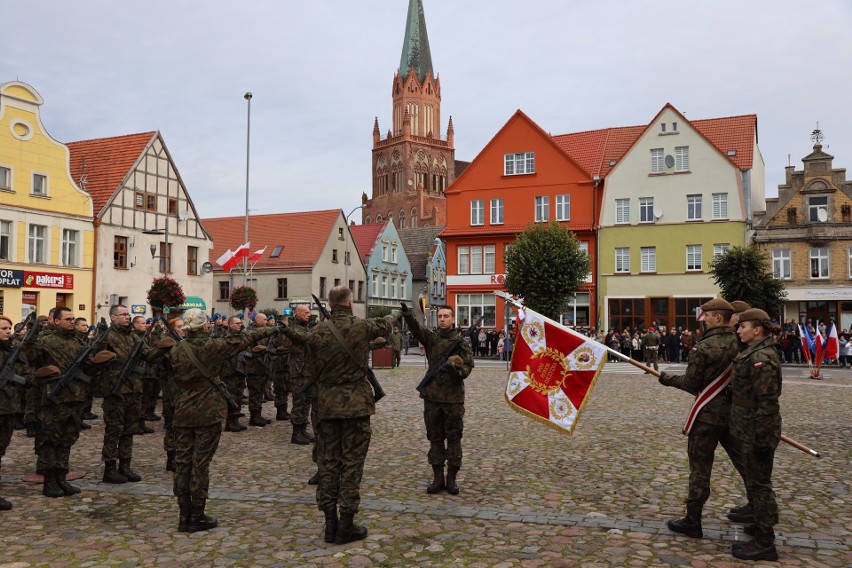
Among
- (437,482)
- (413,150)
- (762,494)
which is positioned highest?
(413,150)

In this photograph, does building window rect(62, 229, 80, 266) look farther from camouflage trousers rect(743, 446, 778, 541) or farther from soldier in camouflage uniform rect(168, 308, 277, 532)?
camouflage trousers rect(743, 446, 778, 541)

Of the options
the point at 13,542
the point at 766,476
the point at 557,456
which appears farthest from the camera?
the point at 557,456

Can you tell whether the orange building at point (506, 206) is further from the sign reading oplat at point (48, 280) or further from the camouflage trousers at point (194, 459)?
the camouflage trousers at point (194, 459)

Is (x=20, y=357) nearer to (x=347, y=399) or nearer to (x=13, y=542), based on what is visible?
(x=13, y=542)

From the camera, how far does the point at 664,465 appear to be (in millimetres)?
9750

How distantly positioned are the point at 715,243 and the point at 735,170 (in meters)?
4.24

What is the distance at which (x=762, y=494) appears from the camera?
6.09 metres

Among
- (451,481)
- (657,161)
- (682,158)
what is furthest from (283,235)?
(451,481)

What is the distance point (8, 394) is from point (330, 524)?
12.7 feet

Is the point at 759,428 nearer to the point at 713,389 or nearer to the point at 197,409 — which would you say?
the point at 713,389

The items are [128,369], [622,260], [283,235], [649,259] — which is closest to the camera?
[128,369]

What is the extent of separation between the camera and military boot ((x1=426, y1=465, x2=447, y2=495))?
830 centimetres

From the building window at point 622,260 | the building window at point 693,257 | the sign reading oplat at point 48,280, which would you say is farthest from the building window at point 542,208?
the sign reading oplat at point 48,280

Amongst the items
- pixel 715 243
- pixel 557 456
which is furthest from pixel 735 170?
pixel 557 456
